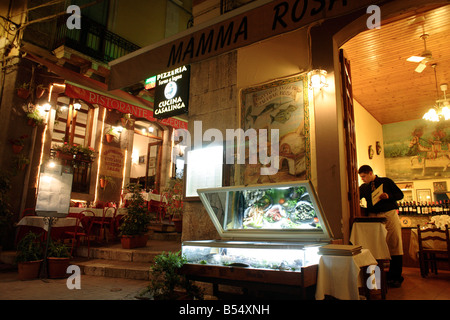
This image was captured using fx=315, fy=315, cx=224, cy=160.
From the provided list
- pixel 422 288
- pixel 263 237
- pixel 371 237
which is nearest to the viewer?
pixel 263 237

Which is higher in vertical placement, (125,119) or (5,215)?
(125,119)

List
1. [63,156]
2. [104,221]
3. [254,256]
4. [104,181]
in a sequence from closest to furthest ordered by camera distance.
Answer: [254,256]
[104,221]
[63,156]
[104,181]

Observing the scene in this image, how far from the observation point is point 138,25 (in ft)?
49.6

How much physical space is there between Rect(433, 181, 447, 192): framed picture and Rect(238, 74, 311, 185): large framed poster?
28.4 ft

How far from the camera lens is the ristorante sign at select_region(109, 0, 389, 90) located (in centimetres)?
249

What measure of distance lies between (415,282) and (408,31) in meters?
4.72

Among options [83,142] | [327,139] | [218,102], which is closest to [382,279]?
[327,139]

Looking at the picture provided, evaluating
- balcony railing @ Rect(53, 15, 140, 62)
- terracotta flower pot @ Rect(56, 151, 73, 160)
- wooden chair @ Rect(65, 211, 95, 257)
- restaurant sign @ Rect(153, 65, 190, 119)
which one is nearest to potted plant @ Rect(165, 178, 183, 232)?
wooden chair @ Rect(65, 211, 95, 257)

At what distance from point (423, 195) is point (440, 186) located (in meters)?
0.59

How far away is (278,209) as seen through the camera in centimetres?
379

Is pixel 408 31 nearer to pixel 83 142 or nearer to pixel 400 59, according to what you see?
pixel 400 59

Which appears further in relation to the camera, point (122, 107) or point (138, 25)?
point (138, 25)

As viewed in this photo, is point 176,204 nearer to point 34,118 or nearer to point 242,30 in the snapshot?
point 34,118

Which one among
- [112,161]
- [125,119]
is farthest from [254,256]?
[125,119]
